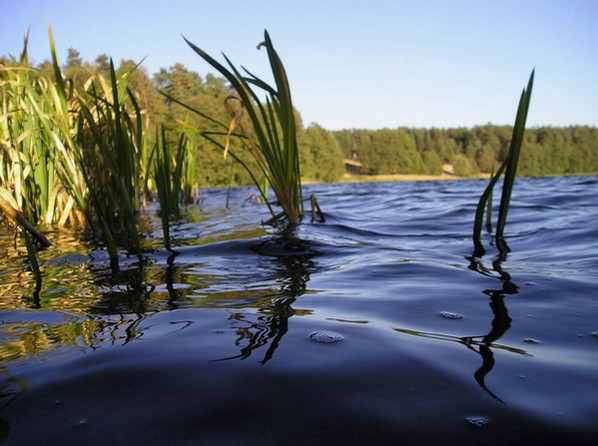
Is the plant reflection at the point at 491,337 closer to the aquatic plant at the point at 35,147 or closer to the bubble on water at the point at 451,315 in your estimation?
the bubble on water at the point at 451,315

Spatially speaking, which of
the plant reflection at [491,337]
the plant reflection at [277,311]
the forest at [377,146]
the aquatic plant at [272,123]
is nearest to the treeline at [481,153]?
the forest at [377,146]

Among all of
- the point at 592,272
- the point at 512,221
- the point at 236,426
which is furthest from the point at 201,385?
the point at 512,221

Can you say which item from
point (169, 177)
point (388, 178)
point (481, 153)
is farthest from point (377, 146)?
point (169, 177)

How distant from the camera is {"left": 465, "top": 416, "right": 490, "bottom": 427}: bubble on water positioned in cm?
62

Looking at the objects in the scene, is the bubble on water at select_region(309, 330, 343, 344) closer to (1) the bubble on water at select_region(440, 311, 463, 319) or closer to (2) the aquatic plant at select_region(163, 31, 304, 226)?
(1) the bubble on water at select_region(440, 311, 463, 319)

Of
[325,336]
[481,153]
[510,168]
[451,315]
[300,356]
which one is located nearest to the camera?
[300,356]

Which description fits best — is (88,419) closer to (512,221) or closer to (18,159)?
(18,159)

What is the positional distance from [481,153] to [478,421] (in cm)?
10215

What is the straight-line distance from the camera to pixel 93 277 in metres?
1.64

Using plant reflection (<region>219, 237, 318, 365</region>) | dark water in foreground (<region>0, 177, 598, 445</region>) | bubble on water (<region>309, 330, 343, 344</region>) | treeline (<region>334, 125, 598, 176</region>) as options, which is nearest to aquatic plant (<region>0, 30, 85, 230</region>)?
dark water in foreground (<region>0, 177, 598, 445</region>)

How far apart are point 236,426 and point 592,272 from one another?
5.23ft

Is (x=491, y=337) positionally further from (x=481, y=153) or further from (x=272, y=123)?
(x=481, y=153)

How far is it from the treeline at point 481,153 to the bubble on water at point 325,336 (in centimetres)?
7337

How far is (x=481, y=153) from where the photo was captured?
94062 mm
